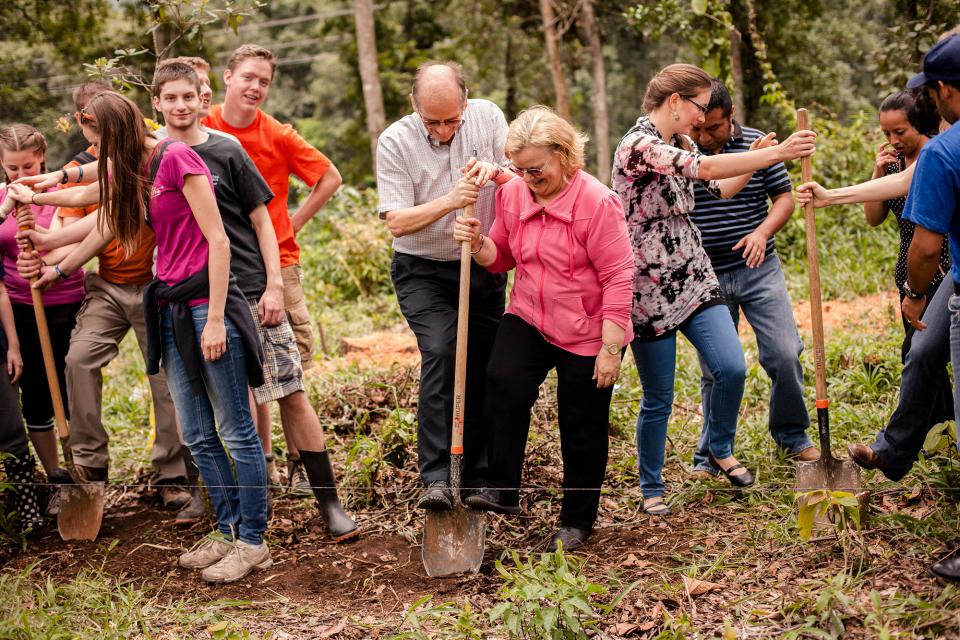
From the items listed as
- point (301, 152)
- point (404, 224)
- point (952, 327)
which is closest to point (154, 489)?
point (301, 152)

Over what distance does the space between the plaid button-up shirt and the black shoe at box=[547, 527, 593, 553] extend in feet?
4.38

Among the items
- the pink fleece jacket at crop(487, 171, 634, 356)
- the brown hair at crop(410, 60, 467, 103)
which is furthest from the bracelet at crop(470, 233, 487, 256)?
the brown hair at crop(410, 60, 467, 103)

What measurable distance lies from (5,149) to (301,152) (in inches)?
59.0

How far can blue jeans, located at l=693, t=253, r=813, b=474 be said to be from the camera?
440 centimetres

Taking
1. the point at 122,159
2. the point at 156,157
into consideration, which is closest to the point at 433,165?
the point at 156,157

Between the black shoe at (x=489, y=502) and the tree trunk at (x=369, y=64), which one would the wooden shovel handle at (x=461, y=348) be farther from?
the tree trunk at (x=369, y=64)

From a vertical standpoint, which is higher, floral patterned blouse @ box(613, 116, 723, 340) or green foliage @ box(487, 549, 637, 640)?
floral patterned blouse @ box(613, 116, 723, 340)

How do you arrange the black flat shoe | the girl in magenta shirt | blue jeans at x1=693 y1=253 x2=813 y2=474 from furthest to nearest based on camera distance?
the girl in magenta shirt < the black flat shoe < blue jeans at x1=693 y1=253 x2=813 y2=474

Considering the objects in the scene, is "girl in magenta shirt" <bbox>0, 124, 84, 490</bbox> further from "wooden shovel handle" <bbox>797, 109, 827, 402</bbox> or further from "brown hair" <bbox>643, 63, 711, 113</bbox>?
"wooden shovel handle" <bbox>797, 109, 827, 402</bbox>

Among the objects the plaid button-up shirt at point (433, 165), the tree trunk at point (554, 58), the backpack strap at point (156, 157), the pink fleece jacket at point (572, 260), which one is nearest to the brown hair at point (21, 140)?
the backpack strap at point (156, 157)

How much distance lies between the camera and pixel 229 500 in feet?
14.1

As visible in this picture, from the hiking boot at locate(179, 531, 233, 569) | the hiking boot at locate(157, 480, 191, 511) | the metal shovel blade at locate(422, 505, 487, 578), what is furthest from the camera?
the hiking boot at locate(157, 480, 191, 511)

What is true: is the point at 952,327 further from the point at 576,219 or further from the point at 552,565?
the point at 552,565

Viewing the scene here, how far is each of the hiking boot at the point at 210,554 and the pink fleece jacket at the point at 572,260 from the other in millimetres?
1776
